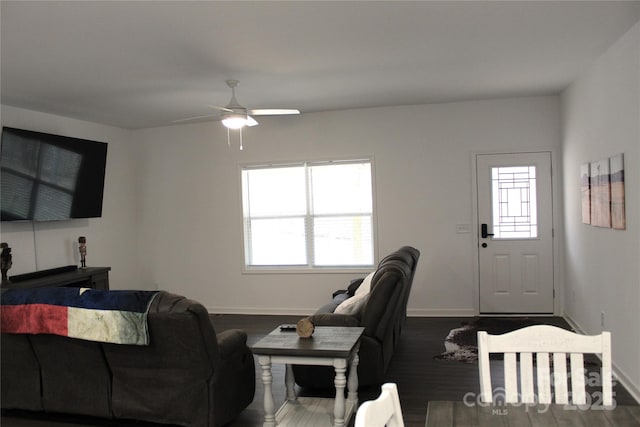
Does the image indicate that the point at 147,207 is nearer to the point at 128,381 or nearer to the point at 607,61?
the point at 128,381

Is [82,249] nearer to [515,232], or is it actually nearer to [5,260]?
[5,260]

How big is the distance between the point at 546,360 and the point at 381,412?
0.84 metres

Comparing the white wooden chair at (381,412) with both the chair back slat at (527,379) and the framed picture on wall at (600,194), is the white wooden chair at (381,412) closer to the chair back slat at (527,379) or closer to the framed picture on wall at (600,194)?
the chair back slat at (527,379)

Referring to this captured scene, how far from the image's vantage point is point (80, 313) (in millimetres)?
3076

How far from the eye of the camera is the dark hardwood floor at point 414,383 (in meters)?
3.43

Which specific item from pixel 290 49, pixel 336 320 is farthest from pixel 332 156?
pixel 336 320

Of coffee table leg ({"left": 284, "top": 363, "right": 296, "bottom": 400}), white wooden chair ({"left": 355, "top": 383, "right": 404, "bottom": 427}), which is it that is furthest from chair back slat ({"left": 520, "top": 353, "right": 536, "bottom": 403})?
coffee table leg ({"left": 284, "top": 363, "right": 296, "bottom": 400})

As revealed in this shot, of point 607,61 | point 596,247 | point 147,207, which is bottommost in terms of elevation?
point 596,247

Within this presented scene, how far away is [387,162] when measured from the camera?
623cm

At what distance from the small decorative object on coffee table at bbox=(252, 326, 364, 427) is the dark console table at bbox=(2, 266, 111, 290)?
2.85 metres

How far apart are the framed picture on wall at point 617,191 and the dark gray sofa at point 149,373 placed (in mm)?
2914

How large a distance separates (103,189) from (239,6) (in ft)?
13.7

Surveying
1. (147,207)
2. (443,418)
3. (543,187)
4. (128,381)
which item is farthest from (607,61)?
(147,207)

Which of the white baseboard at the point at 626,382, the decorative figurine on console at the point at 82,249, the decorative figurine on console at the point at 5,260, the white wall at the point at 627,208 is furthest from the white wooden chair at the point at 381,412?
the decorative figurine on console at the point at 82,249
